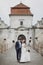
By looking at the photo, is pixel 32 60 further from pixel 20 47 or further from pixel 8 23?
pixel 8 23

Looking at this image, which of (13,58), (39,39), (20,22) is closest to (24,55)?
(13,58)

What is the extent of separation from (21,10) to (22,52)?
0.54 m

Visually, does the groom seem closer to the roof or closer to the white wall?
the white wall

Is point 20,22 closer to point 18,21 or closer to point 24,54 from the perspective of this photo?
point 18,21

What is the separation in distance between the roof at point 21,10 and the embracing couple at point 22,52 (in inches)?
15.5

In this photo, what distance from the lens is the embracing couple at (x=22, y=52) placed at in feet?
12.7

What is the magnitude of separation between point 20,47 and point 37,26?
1.28ft

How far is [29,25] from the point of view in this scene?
4.14m

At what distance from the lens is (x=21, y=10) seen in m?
4.20

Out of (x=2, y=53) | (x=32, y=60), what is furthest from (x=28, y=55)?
(x=2, y=53)

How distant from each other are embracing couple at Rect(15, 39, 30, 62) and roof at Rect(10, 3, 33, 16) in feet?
1.29

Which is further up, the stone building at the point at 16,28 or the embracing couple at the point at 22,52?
the stone building at the point at 16,28

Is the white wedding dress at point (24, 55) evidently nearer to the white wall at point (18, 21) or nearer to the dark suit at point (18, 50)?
the dark suit at point (18, 50)

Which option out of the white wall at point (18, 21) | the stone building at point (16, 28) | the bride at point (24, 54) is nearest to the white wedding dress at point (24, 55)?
the bride at point (24, 54)
